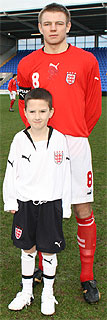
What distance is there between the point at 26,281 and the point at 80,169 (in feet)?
2.57

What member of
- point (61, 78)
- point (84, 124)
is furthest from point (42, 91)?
point (84, 124)

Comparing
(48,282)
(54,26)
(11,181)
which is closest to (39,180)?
(11,181)

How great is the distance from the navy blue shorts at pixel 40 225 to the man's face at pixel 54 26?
958 mm

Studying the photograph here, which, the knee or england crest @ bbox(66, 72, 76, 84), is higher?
england crest @ bbox(66, 72, 76, 84)

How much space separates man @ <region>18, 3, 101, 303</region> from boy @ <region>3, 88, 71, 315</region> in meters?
0.14

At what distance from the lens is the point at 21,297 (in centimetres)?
233

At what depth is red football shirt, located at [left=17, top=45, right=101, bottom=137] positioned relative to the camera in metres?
2.21

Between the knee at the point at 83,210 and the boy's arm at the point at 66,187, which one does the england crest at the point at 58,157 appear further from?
the knee at the point at 83,210

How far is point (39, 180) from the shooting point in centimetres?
212

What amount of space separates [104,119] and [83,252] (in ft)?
34.7

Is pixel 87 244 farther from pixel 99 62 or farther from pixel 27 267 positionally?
pixel 99 62

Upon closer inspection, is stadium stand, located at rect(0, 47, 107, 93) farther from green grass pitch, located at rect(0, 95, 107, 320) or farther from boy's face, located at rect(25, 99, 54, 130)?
boy's face, located at rect(25, 99, 54, 130)

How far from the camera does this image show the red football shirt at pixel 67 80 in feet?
7.26

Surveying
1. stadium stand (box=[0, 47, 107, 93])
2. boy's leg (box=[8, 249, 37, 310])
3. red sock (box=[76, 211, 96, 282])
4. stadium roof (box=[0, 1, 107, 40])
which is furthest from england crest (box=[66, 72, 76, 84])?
stadium stand (box=[0, 47, 107, 93])
